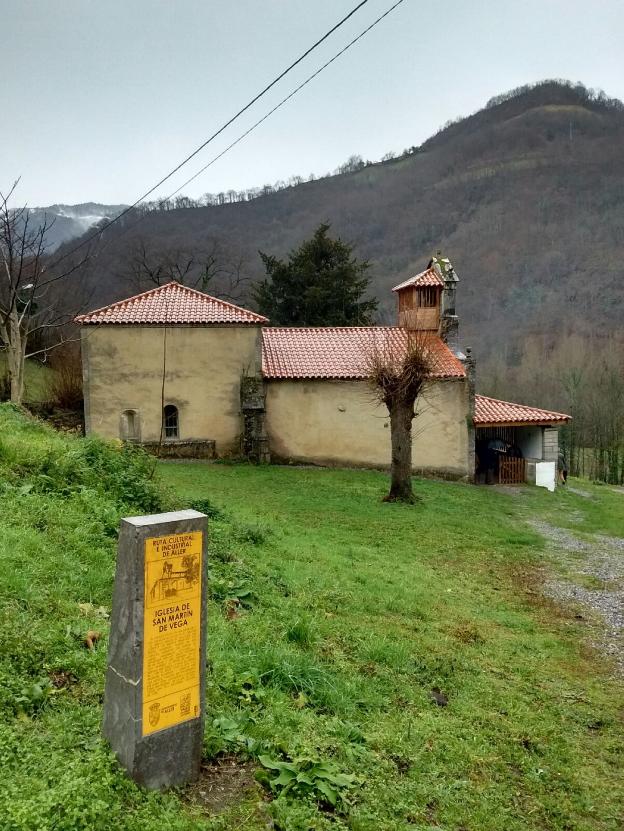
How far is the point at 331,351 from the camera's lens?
2319 centimetres

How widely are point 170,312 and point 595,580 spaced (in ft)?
53.4

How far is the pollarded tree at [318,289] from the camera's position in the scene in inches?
1491

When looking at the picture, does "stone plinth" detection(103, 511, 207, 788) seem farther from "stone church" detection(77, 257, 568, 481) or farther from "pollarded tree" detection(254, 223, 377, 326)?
"pollarded tree" detection(254, 223, 377, 326)

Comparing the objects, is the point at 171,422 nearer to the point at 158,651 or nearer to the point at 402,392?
the point at 402,392

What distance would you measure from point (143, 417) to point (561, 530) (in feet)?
45.8

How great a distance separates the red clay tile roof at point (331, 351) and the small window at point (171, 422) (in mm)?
3532

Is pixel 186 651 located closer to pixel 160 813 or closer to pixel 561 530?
pixel 160 813

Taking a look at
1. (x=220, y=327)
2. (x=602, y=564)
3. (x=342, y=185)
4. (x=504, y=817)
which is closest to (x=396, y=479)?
(x=602, y=564)

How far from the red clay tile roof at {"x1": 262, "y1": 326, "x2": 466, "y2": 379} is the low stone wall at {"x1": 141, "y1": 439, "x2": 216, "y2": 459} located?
10.7 feet

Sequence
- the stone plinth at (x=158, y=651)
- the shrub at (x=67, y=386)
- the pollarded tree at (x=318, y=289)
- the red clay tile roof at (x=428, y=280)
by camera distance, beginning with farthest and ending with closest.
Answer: the pollarded tree at (x=318, y=289)
the shrub at (x=67, y=386)
the red clay tile roof at (x=428, y=280)
the stone plinth at (x=158, y=651)

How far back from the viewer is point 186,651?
3369 millimetres

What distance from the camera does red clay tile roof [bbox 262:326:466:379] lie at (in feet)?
71.7

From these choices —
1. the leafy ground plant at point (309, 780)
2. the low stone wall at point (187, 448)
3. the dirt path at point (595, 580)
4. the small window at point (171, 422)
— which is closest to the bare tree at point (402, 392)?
the dirt path at point (595, 580)

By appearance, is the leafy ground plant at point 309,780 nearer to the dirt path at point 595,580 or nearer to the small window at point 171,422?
the dirt path at point 595,580
